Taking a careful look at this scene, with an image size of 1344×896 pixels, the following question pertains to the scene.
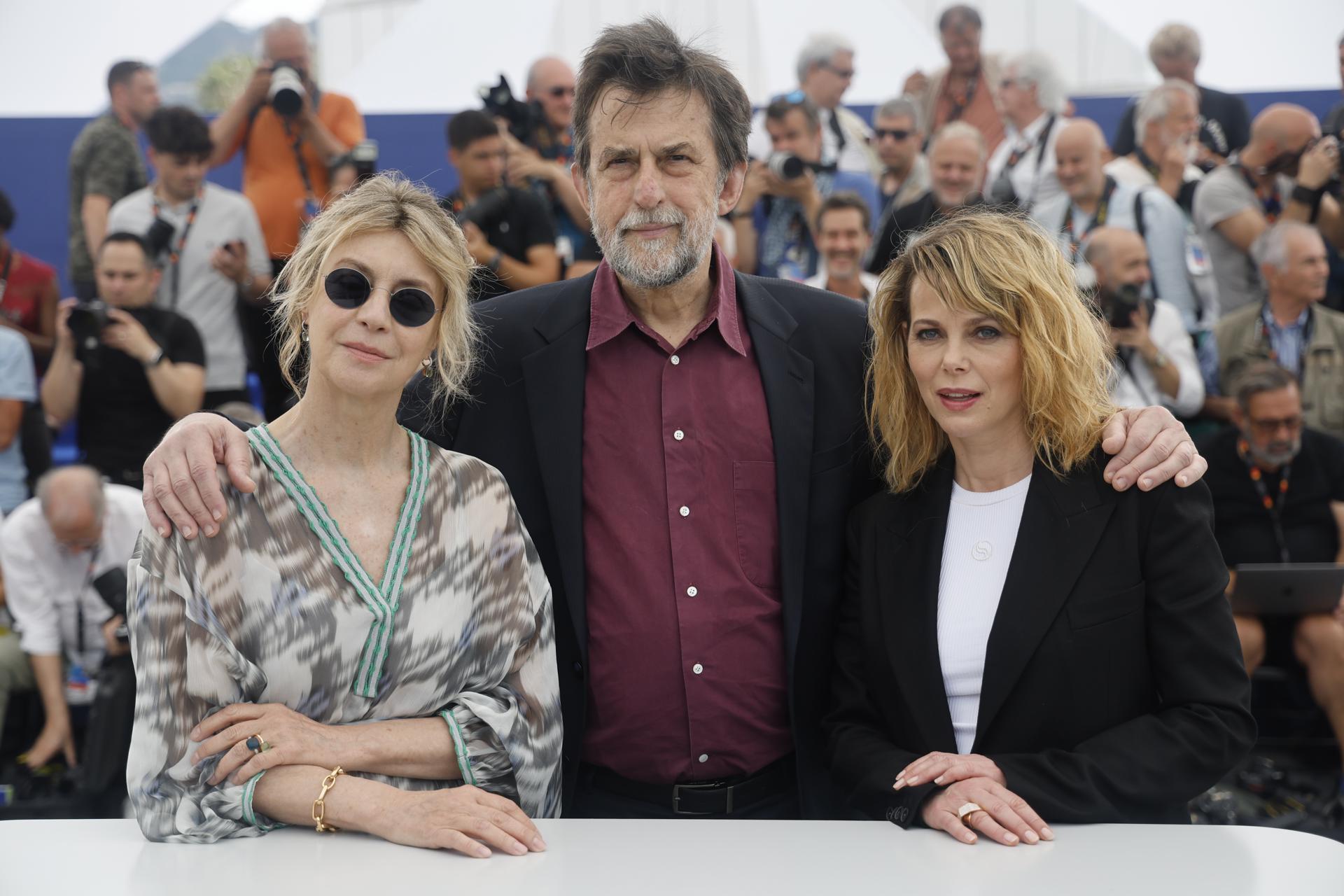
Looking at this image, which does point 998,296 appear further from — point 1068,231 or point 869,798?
point 1068,231

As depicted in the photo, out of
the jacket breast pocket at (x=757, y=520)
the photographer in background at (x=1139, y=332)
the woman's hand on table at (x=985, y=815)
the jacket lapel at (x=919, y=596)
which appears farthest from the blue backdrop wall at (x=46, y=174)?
the woman's hand on table at (x=985, y=815)

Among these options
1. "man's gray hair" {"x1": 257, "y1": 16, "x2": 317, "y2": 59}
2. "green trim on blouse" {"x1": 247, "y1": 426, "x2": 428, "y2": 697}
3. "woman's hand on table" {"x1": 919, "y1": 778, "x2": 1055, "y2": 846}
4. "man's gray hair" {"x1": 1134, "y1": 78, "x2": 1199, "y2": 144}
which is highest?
"man's gray hair" {"x1": 257, "y1": 16, "x2": 317, "y2": 59}

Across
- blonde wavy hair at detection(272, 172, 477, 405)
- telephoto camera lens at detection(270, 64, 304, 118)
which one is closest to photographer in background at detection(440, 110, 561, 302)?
telephoto camera lens at detection(270, 64, 304, 118)

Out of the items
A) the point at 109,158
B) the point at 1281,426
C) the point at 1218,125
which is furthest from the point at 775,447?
the point at 1218,125

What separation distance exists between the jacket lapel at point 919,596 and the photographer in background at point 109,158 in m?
4.64

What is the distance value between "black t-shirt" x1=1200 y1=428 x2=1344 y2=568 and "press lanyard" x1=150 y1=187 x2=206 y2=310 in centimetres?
405

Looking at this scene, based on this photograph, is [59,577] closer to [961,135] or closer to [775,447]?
[775,447]

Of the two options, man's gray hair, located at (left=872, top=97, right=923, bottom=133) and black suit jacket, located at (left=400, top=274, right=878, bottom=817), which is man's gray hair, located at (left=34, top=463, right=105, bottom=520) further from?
man's gray hair, located at (left=872, top=97, right=923, bottom=133)

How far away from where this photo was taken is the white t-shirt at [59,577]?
466 cm

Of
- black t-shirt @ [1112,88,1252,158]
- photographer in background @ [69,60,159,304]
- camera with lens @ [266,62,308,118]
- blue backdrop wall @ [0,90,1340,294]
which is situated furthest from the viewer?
blue backdrop wall @ [0,90,1340,294]

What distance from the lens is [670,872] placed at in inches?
67.1

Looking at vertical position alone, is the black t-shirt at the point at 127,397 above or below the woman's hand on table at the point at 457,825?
above

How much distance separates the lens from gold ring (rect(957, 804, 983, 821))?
184 cm

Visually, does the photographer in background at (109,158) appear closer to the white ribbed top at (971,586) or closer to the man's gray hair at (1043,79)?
the man's gray hair at (1043,79)
